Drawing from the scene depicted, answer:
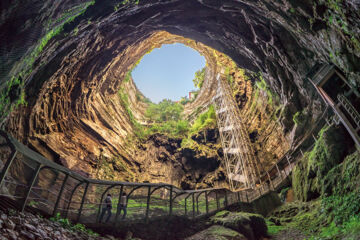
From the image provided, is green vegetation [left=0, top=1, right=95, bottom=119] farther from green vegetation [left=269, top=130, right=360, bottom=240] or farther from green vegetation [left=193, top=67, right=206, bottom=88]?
green vegetation [left=193, top=67, right=206, bottom=88]

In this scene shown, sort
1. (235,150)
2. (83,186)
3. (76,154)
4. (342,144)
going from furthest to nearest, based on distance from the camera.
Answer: (235,150), (76,154), (342,144), (83,186)

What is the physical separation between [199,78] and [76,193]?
87.8 ft

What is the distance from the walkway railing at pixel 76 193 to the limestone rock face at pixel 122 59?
2616 millimetres

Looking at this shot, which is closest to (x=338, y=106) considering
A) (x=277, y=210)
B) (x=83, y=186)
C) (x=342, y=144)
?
(x=342, y=144)

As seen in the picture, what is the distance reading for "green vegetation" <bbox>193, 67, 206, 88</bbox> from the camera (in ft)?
96.8

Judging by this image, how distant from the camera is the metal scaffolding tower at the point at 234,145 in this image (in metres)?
14.0

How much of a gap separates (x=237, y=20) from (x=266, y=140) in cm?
942

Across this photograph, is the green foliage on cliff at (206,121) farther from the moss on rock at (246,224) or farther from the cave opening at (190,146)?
the moss on rock at (246,224)

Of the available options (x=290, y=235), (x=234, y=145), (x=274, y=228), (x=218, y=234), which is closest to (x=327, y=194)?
(x=290, y=235)

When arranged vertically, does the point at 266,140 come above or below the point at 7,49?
above

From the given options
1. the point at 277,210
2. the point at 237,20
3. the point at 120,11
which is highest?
the point at 237,20

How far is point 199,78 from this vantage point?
29.9m

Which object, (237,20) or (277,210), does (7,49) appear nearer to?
(237,20)

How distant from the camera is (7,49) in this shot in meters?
4.41
